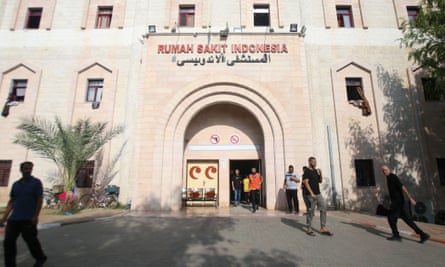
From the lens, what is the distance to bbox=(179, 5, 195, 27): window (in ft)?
47.0

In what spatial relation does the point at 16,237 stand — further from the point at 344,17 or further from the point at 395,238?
the point at 344,17

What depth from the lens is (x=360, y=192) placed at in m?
11.6

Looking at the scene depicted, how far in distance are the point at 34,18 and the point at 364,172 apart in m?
22.7

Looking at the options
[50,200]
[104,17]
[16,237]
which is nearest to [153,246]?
[16,237]

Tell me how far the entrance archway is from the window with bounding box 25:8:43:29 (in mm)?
11791

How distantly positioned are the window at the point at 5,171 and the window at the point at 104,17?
970cm

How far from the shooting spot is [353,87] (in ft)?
43.2

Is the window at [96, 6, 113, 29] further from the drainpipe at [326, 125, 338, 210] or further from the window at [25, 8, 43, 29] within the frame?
the drainpipe at [326, 125, 338, 210]

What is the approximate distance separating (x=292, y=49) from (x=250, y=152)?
20.2 feet

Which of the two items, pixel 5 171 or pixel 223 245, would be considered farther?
pixel 5 171

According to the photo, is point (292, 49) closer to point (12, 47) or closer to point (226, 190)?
point (226, 190)

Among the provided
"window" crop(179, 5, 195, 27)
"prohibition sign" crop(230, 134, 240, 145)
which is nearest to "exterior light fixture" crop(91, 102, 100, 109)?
"window" crop(179, 5, 195, 27)

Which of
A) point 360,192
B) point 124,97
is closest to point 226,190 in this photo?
point 360,192

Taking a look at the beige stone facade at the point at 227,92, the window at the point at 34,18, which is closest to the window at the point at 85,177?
the beige stone facade at the point at 227,92
